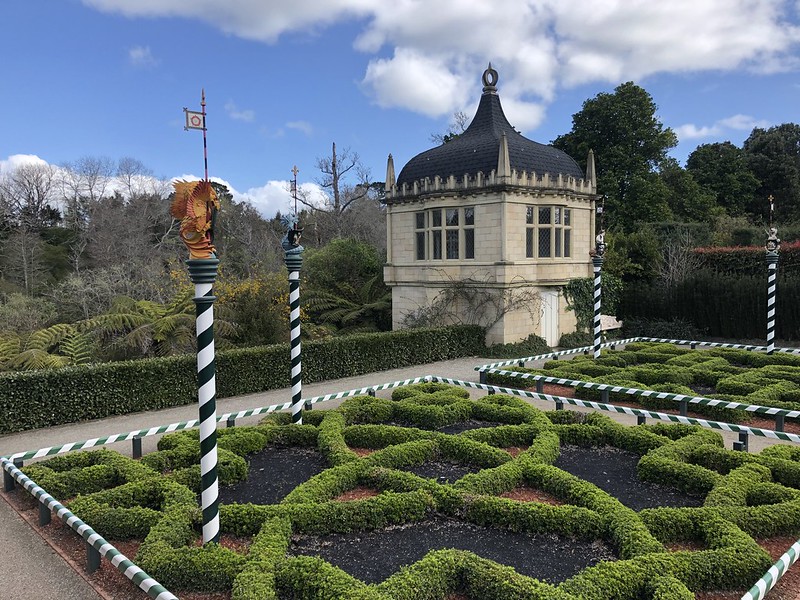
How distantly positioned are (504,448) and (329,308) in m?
16.3

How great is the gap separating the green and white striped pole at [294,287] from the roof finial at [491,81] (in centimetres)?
1494

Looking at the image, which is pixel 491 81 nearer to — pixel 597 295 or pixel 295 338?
pixel 597 295

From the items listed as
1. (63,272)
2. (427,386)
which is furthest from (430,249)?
(63,272)

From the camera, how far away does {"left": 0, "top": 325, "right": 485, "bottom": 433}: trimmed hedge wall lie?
11.8m

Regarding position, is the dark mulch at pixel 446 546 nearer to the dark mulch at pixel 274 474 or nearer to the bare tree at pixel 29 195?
the dark mulch at pixel 274 474

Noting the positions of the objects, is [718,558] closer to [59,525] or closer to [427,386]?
[59,525]

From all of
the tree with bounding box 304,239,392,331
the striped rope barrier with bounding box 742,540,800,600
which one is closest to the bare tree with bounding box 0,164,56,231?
the tree with bounding box 304,239,392,331

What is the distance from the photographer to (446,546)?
6.51 m

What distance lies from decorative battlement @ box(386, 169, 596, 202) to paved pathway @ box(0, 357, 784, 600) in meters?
6.05

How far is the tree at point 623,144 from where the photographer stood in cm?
3781

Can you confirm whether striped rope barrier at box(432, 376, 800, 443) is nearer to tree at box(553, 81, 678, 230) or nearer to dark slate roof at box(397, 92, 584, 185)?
dark slate roof at box(397, 92, 584, 185)

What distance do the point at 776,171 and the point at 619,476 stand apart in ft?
149

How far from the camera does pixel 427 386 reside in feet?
45.3

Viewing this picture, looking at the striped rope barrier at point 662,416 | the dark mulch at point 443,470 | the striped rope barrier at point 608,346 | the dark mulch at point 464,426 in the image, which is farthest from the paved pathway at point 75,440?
the dark mulch at point 443,470
